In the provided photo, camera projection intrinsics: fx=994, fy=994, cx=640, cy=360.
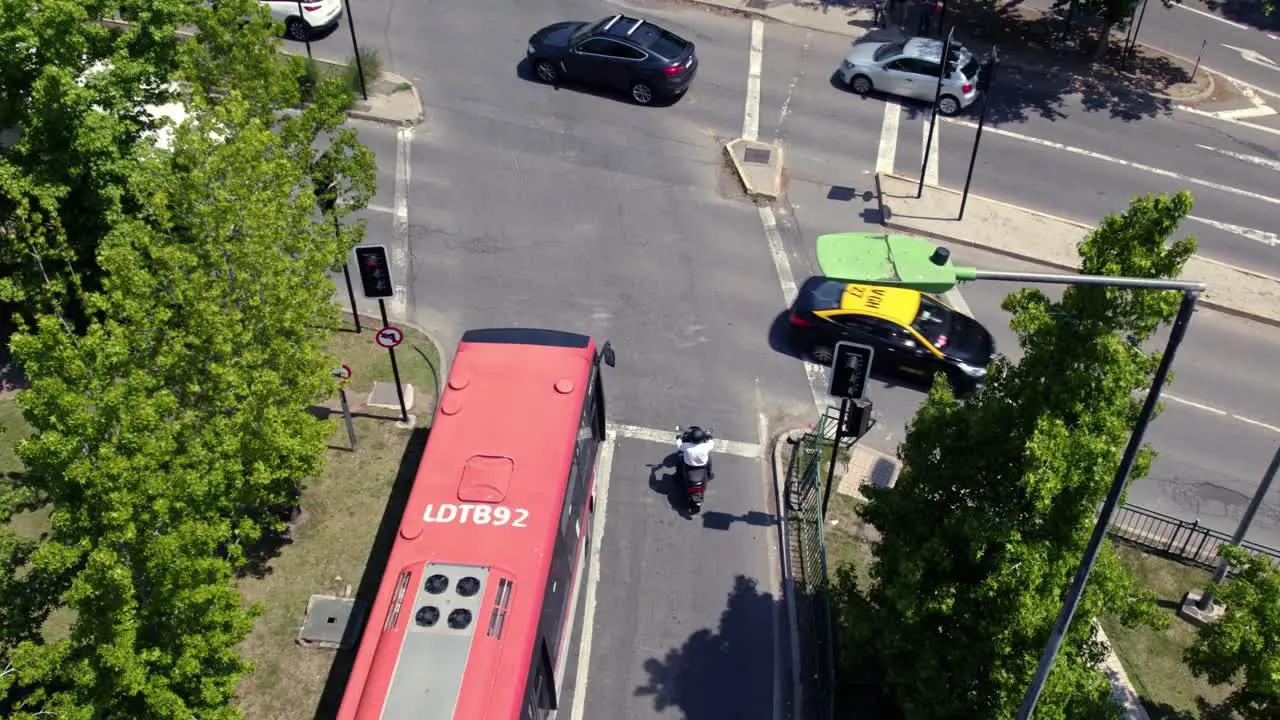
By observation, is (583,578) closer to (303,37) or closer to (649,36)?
(649,36)

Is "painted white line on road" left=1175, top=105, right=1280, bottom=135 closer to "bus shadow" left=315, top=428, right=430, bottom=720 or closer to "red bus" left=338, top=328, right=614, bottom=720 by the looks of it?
"red bus" left=338, top=328, right=614, bottom=720

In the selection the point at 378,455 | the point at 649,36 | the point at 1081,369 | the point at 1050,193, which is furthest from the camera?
the point at 649,36

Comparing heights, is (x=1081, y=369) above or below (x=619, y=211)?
above

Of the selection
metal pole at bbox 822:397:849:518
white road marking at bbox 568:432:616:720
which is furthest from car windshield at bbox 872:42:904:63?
white road marking at bbox 568:432:616:720

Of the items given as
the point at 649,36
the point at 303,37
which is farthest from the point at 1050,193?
the point at 303,37

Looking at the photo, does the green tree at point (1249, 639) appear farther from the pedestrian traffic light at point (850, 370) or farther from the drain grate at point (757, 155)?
the drain grate at point (757, 155)

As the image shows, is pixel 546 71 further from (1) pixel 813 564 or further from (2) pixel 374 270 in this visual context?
(1) pixel 813 564

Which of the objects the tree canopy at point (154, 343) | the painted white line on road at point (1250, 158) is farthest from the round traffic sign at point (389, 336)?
the painted white line on road at point (1250, 158)
